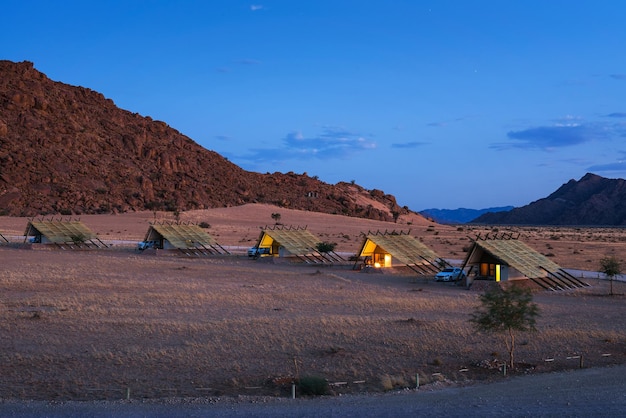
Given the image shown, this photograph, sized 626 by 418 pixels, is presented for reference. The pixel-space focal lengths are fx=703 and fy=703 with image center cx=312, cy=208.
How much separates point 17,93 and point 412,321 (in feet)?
415

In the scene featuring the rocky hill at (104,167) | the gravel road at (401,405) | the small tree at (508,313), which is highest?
the rocky hill at (104,167)

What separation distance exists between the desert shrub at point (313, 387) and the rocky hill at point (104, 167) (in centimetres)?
9928

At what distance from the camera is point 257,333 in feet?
73.6

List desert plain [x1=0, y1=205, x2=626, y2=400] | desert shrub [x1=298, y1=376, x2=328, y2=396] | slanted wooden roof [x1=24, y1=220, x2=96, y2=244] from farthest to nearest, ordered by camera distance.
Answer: slanted wooden roof [x1=24, y1=220, x2=96, y2=244] < desert plain [x1=0, y1=205, x2=626, y2=400] < desert shrub [x1=298, y1=376, x2=328, y2=396]

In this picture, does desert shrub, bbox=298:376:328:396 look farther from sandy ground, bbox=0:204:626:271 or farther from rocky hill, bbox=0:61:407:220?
rocky hill, bbox=0:61:407:220

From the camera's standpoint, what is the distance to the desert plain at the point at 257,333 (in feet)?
56.2

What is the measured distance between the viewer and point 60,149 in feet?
413

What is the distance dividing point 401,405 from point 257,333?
29.3ft

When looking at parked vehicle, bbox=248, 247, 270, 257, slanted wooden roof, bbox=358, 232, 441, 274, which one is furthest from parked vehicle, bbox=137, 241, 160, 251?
slanted wooden roof, bbox=358, 232, 441, 274

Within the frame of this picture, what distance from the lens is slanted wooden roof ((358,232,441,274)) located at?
150 ft

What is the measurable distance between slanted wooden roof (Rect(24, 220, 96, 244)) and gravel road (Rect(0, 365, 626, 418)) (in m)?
50.6

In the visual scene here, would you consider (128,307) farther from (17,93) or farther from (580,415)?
(17,93)

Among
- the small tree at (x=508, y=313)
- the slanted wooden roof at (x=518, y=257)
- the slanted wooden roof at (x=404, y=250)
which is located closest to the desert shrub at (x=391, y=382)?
the small tree at (x=508, y=313)

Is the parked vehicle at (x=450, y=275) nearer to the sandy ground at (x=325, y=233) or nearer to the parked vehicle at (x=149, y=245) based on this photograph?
the sandy ground at (x=325, y=233)
